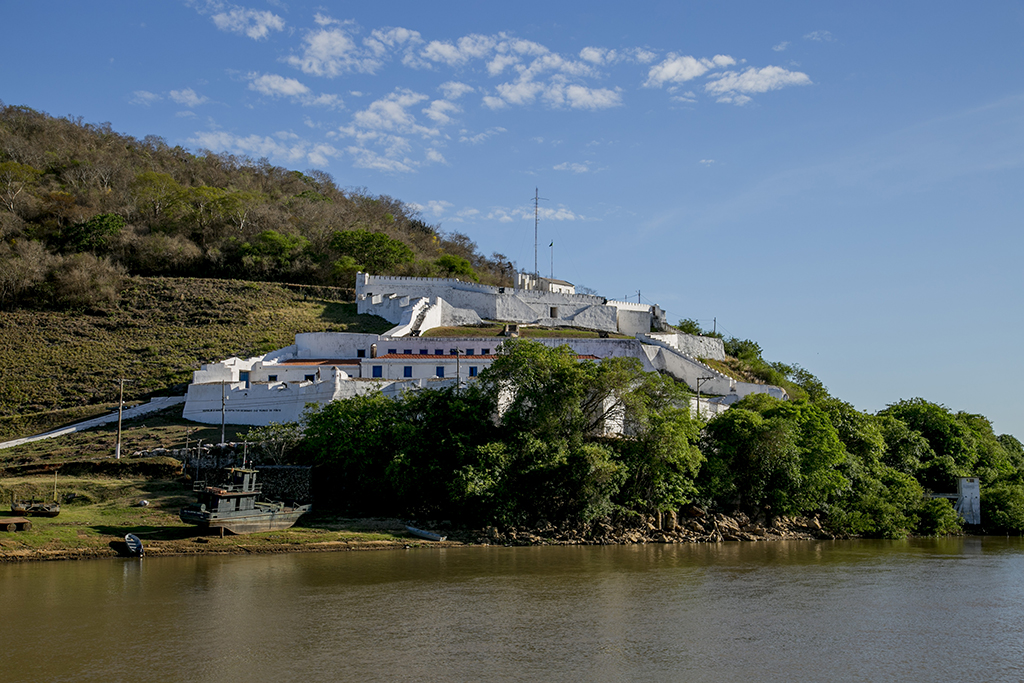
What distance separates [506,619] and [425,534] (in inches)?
462

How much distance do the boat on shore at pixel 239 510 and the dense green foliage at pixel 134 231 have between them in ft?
119

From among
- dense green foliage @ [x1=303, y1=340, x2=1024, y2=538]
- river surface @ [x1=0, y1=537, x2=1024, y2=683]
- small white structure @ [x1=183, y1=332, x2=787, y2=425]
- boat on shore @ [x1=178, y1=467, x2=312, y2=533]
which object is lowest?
river surface @ [x1=0, y1=537, x2=1024, y2=683]

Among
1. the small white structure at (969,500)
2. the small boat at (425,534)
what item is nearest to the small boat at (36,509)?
the small boat at (425,534)

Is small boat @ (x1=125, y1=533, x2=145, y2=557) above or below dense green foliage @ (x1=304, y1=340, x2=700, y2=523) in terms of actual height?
below

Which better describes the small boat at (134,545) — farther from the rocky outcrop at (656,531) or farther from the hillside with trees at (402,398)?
the rocky outcrop at (656,531)

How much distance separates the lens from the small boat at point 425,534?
30.8 meters

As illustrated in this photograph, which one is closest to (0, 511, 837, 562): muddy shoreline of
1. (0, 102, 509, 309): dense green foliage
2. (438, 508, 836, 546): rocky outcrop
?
(438, 508, 836, 546): rocky outcrop

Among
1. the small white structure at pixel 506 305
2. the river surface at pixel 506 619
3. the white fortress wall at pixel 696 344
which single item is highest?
the small white structure at pixel 506 305

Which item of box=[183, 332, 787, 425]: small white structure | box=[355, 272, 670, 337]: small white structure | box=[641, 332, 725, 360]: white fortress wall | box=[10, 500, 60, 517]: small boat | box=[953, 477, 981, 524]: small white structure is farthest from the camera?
box=[355, 272, 670, 337]: small white structure

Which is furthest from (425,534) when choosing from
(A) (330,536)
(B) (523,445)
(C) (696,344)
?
(C) (696,344)

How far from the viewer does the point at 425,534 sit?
31.1 meters

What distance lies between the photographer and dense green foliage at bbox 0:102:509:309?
6044cm

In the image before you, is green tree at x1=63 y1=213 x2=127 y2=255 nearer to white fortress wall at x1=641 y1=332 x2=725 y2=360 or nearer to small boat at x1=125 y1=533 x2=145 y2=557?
small boat at x1=125 y1=533 x2=145 y2=557

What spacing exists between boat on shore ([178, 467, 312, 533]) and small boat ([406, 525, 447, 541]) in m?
4.50
